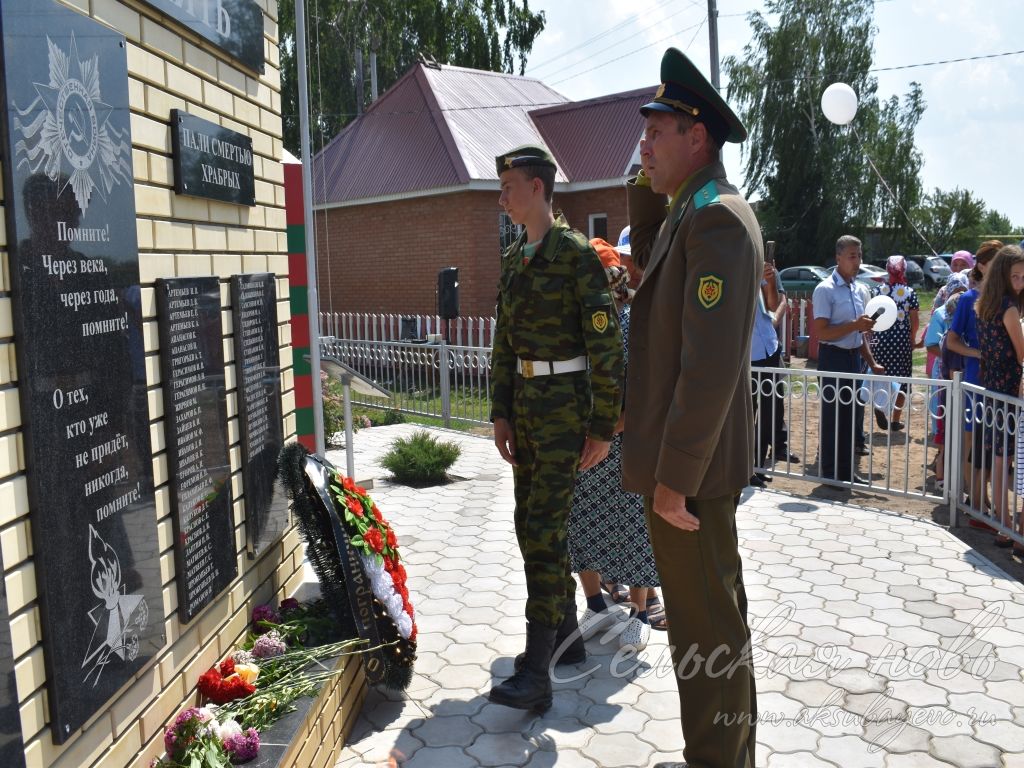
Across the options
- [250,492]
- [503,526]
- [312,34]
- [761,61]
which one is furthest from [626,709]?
[761,61]

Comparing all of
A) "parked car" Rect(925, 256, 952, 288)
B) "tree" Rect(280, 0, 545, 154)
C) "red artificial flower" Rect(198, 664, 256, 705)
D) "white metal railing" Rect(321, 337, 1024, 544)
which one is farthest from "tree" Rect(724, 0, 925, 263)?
"red artificial flower" Rect(198, 664, 256, 705)

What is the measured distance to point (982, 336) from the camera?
5.86m

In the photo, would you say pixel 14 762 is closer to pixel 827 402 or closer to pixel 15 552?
pixel 15 552

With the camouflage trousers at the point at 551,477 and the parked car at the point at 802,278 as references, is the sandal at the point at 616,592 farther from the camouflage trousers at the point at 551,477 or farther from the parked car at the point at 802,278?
the parked car at the point at 802,278

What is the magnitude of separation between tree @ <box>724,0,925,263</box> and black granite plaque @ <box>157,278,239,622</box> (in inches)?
1277

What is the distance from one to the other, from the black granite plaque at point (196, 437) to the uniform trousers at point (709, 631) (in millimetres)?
1426

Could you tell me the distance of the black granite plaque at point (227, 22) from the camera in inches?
113

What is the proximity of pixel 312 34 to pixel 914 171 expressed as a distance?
23.5m

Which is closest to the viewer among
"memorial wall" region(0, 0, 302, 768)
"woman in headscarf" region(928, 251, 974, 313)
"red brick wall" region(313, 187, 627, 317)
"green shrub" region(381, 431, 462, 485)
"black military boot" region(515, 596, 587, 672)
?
"memorial wall" region(0, 0, 302, 768)

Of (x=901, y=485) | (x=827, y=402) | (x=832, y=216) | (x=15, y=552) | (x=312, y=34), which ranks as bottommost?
(x=901, y=485)

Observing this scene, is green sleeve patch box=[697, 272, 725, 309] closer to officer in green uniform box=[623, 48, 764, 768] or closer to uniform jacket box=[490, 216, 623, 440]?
officer in green uniform box=[623, 48, 764, 768]

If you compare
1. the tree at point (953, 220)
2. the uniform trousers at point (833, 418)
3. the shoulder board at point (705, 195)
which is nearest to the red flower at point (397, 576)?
the shoulder board at point (705, 195)

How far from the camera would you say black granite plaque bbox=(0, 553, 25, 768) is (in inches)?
69.1

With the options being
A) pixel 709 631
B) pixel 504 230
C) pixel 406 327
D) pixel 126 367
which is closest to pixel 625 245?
pixel 709 631
